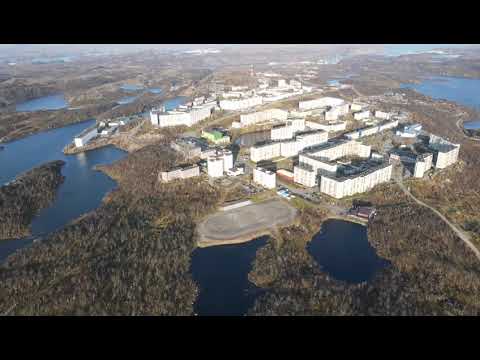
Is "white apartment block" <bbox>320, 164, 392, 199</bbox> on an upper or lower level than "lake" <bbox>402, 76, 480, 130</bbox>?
upper

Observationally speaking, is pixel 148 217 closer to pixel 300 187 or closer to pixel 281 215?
pixel 281 215

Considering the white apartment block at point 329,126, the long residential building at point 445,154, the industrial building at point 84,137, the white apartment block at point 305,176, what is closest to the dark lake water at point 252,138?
the white apartment block at point 329,126

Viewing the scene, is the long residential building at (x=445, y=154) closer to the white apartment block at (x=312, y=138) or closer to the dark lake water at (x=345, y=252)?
the white apartment block at (x=312, y=138)

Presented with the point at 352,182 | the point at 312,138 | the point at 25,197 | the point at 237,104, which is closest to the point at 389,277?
the point at 352,182

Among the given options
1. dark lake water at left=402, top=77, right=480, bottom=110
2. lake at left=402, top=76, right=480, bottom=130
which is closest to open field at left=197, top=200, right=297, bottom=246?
lake at left=402, top=76, right=480, bottom=130

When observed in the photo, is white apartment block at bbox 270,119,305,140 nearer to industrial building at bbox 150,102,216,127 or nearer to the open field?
industrial building at bbox 150,102,216,127

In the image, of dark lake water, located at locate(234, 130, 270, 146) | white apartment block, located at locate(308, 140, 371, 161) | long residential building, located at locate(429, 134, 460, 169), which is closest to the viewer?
long residential building, located at locate(429, 134, 460, 169)

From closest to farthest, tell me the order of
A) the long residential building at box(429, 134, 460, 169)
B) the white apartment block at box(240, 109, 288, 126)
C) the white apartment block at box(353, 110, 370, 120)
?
the long residential building at box(429, 134, 460, 169) → the white apartment block at box(240, 109, 288, 126) → the white apartment block at box(353, 110, 370, 120)
